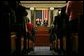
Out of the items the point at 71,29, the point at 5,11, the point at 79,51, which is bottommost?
the point at 79,51

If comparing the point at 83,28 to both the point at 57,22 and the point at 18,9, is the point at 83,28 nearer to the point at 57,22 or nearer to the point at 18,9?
the point at 18,9

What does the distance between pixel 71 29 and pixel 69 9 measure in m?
0.48

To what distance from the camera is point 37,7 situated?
624 inches

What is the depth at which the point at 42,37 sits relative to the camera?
15883mm

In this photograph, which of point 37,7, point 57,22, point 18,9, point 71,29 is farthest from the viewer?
point 37,7

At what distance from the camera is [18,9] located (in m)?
6.19

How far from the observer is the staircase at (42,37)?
51.3 feet

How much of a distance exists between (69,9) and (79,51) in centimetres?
143

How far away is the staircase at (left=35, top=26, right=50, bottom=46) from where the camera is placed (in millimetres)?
15641

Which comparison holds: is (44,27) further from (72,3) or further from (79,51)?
(79,51)

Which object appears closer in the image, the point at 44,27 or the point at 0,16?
the point at 0,16

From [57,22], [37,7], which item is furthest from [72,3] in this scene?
[37,7]

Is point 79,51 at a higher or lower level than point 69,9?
lower

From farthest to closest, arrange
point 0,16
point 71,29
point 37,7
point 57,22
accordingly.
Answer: point 37,7 < point 57,22 < point 71,29 < point 0,16
